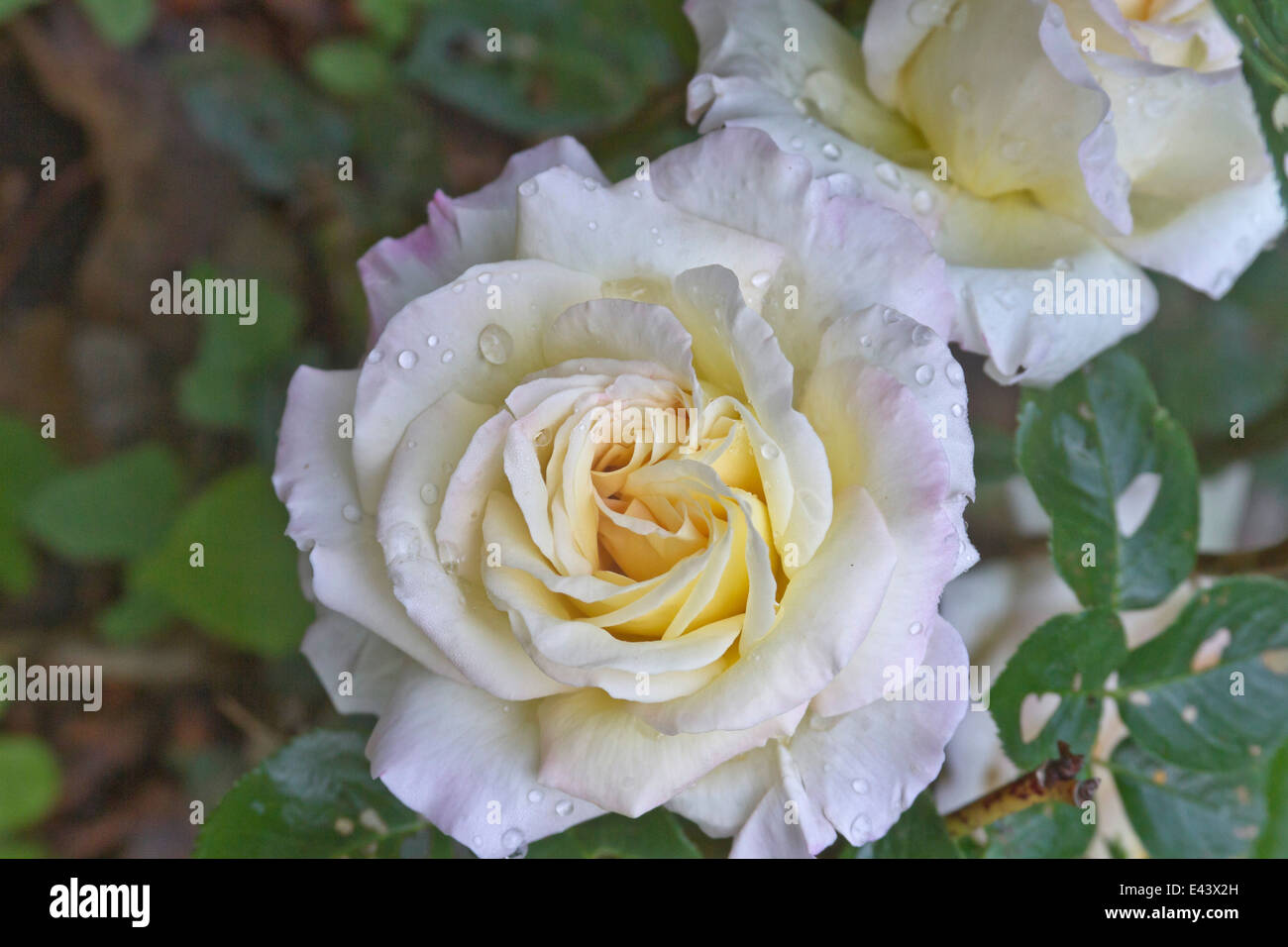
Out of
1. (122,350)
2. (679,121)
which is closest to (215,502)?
(122,350)

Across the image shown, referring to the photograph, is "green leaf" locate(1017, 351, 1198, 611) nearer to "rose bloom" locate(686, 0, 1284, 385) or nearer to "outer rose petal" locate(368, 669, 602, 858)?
"rose bloom" locate(686, 0, 1284, 385)

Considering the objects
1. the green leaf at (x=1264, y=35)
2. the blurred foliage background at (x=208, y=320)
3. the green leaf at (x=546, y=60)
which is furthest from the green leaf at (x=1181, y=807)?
the green leaf at (x=546, y=60)

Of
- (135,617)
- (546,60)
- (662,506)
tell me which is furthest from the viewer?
(135,617)

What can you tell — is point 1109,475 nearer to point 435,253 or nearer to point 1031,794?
point 1031,794

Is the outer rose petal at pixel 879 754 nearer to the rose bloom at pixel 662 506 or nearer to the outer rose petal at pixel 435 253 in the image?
the rose bloom at pixel 662 506

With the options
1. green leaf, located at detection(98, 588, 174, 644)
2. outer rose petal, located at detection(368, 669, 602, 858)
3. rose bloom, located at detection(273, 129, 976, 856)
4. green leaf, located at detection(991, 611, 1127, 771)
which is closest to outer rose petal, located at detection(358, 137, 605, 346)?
rose bloom, located at detection(273, 129, 976, 856)

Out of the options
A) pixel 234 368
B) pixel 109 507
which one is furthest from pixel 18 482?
pixel 234 368
